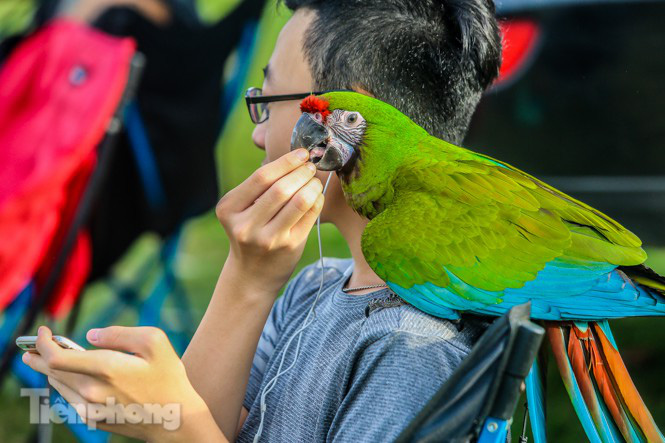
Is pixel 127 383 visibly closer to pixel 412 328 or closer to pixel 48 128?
pixel 412 328

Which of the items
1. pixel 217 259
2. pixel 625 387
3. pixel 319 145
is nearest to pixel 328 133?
pixel 319 145

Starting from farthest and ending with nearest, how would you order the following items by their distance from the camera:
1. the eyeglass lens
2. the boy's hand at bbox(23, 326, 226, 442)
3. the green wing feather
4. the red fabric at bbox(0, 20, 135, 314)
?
the red fabric at bbox(0, 20, 135, 314) → the eyeglass lens → the green wing feather → the boy's hand at bbox(23, 326, 226, 442)

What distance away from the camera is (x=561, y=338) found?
2.65 feet

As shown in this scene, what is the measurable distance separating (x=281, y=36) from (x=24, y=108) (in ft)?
5.95

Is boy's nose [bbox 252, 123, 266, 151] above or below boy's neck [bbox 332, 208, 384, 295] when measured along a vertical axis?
above

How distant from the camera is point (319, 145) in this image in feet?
2.93

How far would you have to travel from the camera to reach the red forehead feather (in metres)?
0.87

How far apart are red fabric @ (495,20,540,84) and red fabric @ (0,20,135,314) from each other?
1.51 metres

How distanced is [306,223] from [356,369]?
20 cm

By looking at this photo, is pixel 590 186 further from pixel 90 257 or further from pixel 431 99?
pixel 90 257

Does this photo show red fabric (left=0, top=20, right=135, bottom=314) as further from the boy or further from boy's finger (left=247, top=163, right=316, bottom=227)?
boy's finger (left=247, top=163, right=316, bottom=227)

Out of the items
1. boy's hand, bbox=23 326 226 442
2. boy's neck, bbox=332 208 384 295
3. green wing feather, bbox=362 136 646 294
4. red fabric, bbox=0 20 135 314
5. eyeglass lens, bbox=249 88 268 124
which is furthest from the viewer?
red fabric, bbox=0 20 135 314

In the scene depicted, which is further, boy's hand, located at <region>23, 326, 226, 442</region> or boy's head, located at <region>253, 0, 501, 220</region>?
boy's head, located at <region>253, 0, 501, 220</region>

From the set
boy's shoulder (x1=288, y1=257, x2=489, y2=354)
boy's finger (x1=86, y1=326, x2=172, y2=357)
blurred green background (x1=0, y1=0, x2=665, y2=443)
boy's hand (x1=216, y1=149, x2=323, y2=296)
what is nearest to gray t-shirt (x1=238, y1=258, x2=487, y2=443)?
boy's shoulder (x1=288, y1=257, x2=489, y2=354)
